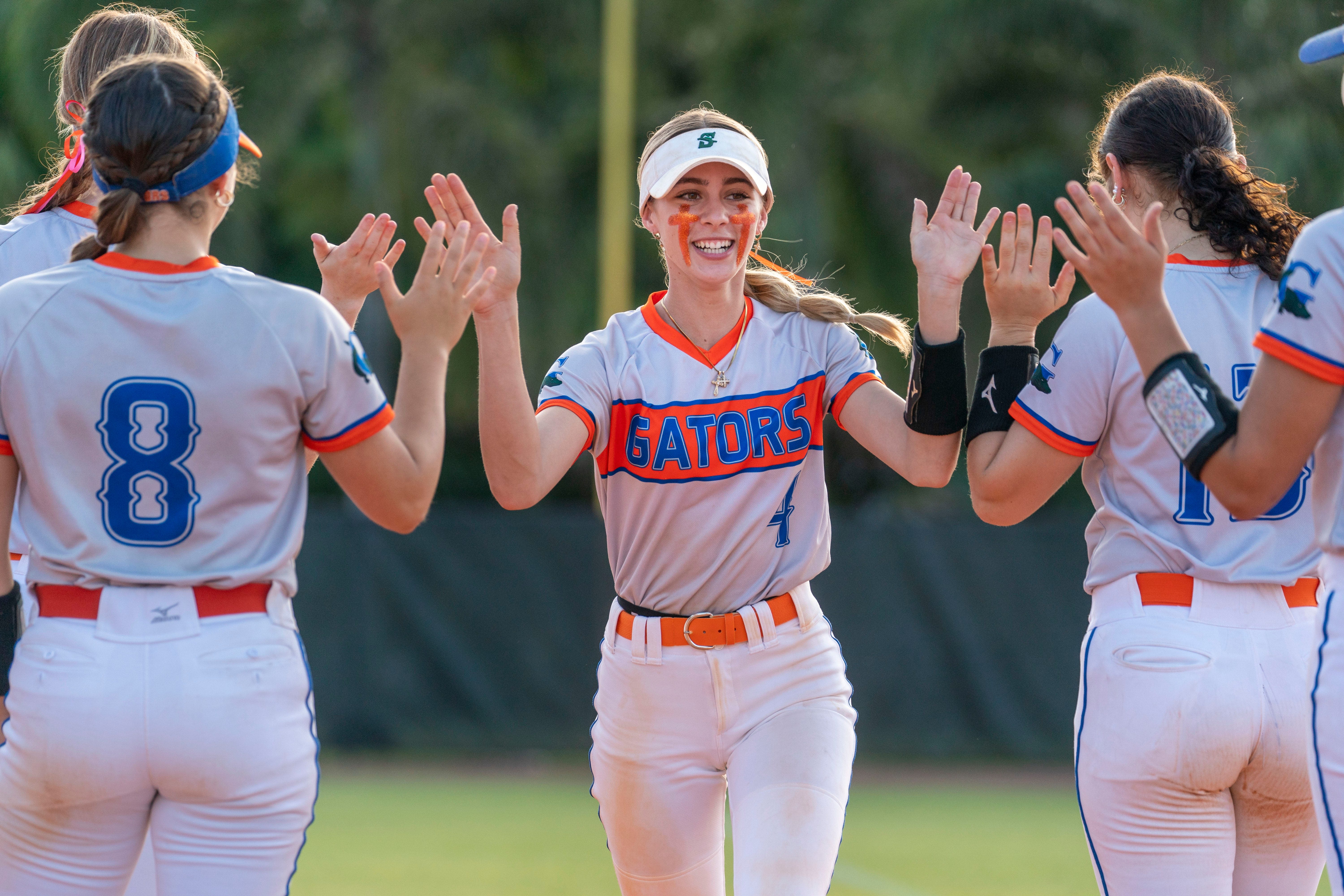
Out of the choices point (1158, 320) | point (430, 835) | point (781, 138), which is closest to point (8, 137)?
point (430, 835)

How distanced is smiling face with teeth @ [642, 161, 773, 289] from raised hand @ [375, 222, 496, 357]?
0.80 metres

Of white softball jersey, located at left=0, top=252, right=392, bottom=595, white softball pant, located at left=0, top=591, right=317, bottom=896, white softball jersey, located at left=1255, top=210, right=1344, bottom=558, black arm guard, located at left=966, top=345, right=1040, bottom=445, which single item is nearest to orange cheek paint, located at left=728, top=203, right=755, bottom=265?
black arm guard, located at left=966, top=345, right=1040, bottom=445

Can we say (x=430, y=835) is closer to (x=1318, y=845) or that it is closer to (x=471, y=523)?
(x=471, y=523)

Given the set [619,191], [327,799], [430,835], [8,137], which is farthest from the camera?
[619,191]

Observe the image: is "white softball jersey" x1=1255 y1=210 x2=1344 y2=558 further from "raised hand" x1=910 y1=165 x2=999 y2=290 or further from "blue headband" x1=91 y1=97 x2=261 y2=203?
"blue headband" x1=91 y1=97 x2=261 y2=203

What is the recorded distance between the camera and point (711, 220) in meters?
3.83

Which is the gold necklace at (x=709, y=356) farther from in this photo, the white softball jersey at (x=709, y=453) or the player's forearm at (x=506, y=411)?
the player's forearm at (x=506, y=411)

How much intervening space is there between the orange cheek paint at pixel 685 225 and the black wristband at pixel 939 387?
673mm

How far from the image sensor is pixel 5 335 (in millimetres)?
2590

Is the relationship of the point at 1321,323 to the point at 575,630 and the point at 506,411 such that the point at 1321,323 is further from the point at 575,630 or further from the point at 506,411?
the point at 575,630

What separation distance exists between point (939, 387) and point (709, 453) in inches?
23.6

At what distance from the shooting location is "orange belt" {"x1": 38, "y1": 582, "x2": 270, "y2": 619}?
8.46ft

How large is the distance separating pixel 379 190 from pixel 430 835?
28.5ft

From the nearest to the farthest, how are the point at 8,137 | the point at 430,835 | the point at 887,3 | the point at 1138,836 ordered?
the point at 1138,836, the point at 430,835, the point at 8,137, the point at 887,3
